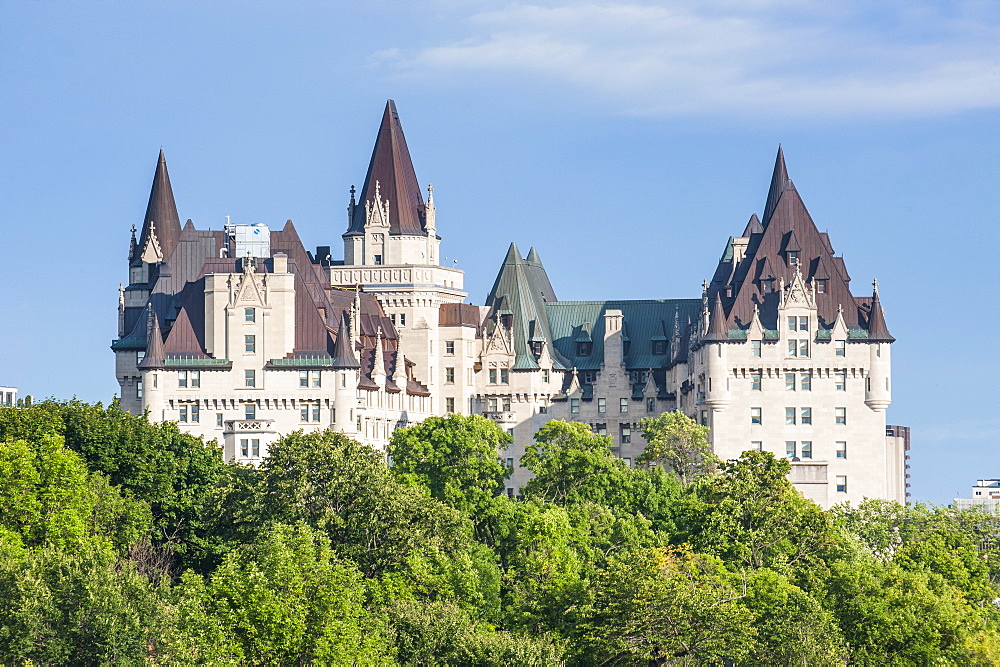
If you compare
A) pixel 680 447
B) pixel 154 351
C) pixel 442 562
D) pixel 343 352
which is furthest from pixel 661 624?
pixel 154 351

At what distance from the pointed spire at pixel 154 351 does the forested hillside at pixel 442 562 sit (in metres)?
28.2

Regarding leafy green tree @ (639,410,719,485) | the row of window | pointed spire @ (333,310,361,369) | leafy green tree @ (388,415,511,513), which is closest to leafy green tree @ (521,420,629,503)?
leafy green tree @ (388,415,511,513)

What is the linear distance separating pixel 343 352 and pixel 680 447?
25.7 metres

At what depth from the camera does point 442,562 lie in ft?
442

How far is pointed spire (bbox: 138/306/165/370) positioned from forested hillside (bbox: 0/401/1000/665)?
1112 inches

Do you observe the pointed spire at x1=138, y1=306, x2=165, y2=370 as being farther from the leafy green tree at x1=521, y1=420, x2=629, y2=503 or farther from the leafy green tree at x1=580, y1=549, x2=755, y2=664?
the leafy green tree at x1=580, y1=549, x2=755, y2=664

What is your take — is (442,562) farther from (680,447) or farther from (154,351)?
(154,351)

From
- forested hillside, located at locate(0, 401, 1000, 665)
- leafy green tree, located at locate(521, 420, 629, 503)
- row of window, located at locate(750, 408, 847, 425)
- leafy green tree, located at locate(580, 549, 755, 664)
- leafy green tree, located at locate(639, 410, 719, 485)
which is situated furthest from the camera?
row of window, located at locate(750, 408, 847, 425)

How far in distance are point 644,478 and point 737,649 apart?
162 ft

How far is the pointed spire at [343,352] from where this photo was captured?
633ft

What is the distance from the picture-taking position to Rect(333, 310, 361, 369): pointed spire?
19300cm

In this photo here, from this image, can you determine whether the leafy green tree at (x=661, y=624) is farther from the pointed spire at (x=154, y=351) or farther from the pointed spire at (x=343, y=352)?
the pointed spire at (x=154, y=351)

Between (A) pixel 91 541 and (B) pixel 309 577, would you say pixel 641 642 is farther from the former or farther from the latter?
(A) pixel 91 541

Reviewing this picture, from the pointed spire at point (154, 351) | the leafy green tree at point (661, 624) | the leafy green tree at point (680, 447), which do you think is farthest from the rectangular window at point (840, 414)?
the leafy green tree at point (661, 624)
